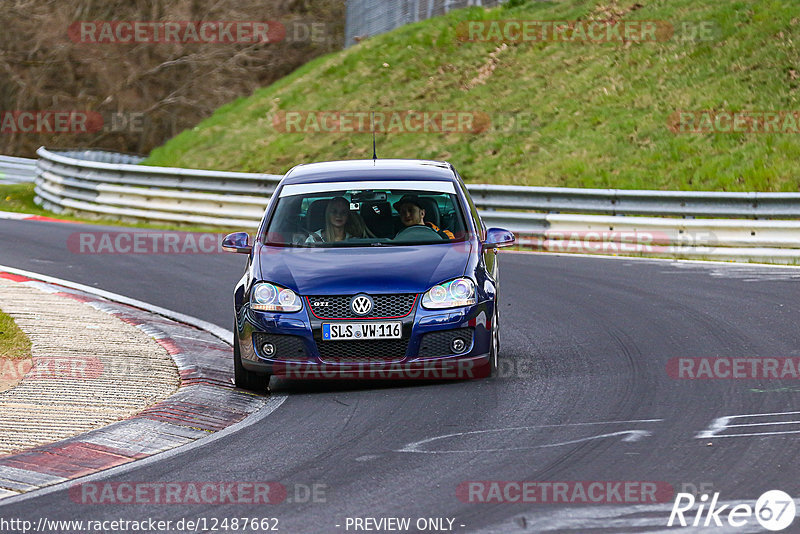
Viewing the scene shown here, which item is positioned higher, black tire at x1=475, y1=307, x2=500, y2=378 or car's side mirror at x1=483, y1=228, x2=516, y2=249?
car's side mirror at x1=483, y1=228, x2=516, y2=249

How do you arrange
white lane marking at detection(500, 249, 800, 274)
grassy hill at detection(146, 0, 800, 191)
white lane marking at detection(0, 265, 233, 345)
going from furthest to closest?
1. grassy hill at detection(146, 0, 800, 191)
2. white lane marking at detection(500, 249, 800, 274)
3. white lane marking at detection(0, 265, 233, 345)

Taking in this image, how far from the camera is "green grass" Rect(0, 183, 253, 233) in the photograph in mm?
21469

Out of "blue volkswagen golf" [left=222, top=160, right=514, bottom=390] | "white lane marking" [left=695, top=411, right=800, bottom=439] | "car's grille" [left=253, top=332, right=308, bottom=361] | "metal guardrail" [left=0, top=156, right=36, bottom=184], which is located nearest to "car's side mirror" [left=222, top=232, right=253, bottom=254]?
"blue volkswagen golf" [left=222, top=160, right=514, bottom=390]

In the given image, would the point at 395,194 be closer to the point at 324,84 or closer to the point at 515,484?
the point at 515,484

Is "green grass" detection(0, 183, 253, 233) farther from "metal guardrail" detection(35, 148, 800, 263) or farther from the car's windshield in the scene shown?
the car's windshield

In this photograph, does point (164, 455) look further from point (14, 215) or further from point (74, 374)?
point (14, 215)

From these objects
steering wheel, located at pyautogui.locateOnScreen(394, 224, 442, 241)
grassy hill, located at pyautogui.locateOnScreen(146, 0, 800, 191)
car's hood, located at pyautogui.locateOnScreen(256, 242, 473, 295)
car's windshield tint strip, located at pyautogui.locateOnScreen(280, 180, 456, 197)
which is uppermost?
grassy hill, located at pyautogui.locateOnScreen(146, 0, 800, 191)

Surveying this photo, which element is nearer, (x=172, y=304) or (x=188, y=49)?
Answer: (x=172, y=304)

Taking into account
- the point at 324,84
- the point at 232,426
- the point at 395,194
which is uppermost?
the point at 324,84

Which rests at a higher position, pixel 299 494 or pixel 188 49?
pixel 188 49

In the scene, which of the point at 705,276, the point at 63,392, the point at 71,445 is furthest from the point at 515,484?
the point at 705,276

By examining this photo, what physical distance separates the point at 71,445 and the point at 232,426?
104 cm

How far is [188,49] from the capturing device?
37.8 m

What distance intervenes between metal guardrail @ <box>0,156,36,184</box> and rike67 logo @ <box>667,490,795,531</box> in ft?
87.5
